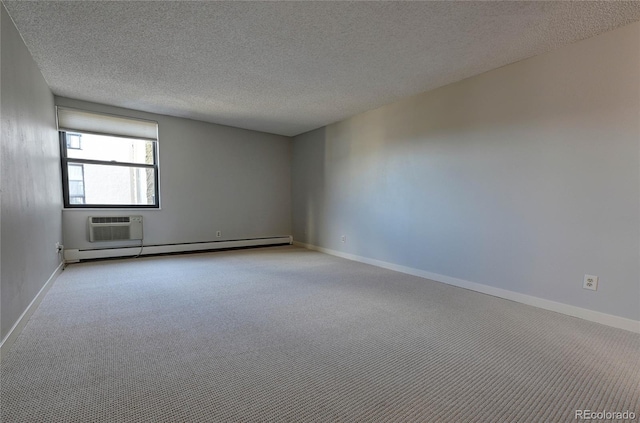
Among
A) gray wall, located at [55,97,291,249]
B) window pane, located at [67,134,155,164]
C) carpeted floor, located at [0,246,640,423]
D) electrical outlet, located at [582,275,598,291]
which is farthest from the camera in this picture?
gray wall, located at [55,97,291,249]

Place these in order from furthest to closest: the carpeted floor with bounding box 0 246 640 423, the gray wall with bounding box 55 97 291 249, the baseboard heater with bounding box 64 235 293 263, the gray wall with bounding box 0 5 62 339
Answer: the gray wall with bounding box 55 97 291 249
the baseboard heater with bounding box 64 235 293 263
the gray wall with bounding box 0 5 62 339
the carpeted floor with bounding box 0 246 640 423

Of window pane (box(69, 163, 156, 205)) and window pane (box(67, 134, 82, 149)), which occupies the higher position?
window pane (box(67, 134, 82, 149))

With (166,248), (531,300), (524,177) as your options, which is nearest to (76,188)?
(166,248)

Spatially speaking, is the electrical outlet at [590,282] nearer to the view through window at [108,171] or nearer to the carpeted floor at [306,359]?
the carpeted floor at [306,359]

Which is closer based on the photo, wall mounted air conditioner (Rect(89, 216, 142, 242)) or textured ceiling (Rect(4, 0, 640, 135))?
textured ceiling (Rect(4, 0, 640, 135))

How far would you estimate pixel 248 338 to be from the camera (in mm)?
1957

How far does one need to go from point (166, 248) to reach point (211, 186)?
1.34 metres

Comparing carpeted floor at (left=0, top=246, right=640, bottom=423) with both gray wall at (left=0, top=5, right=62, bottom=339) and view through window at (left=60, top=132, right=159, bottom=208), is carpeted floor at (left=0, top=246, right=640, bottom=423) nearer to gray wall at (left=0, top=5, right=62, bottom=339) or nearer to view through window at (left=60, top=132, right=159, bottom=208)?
gray wall at (left=0, top=5, right=62, bottom=339)

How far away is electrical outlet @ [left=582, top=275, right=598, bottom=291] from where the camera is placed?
2323mm

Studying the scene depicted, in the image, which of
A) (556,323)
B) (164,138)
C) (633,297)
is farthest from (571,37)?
(164,138)

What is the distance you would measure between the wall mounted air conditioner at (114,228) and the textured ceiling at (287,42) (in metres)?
1.80

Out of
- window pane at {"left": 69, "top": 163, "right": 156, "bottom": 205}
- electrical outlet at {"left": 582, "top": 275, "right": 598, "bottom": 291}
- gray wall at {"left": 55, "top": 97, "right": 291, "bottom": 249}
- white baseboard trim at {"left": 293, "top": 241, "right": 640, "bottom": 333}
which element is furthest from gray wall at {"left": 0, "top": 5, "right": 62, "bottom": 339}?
electrical outlet at {"left": 582, "top": 275, "right": 598, "bottom": 291}

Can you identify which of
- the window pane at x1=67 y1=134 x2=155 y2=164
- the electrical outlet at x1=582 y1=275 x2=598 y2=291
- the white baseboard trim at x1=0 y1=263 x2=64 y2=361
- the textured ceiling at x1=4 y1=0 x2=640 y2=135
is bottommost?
the white baseboard trim at x1=0 y1=263 x2=64 y2=361

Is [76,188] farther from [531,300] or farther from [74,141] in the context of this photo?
[531,300]
